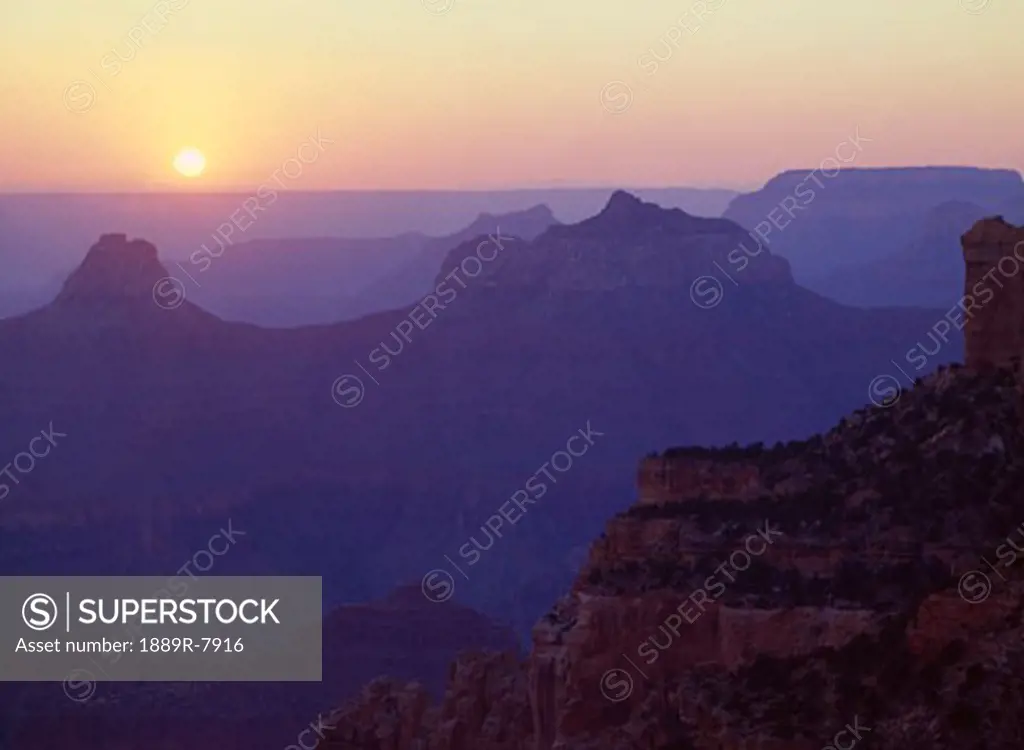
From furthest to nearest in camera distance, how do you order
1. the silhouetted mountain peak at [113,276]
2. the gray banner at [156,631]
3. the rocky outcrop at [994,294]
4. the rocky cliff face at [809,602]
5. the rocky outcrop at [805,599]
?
the silhouetted mountain peak at [113,276] → the gray banner at [156,631] → the rocky outcrop at [994,294] → the rocky outcrop at [805,599] → the rocky cliff face at [809,602]

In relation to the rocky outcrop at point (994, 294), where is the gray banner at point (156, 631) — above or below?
above

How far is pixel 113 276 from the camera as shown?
10688cm

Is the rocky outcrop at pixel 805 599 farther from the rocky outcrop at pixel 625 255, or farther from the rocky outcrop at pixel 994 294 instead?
the rocky outcrop at pixel 625 255

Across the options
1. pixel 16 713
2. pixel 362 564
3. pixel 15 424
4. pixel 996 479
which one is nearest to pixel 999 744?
pixel 996 479

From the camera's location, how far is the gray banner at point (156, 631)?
5862 centimetres

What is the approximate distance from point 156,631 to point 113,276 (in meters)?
47.8

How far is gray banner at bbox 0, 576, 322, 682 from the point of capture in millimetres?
58625

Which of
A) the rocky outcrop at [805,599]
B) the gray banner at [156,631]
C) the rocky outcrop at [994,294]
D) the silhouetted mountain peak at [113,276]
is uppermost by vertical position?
the silhouetted mountain peak at [113,276]

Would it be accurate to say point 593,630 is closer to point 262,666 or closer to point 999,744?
point 999,744

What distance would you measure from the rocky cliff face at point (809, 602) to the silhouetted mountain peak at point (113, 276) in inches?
2613

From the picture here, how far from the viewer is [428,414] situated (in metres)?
105

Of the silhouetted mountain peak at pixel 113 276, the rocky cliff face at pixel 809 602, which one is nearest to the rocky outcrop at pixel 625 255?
the silhouetted mountain peak at pixel 113 276

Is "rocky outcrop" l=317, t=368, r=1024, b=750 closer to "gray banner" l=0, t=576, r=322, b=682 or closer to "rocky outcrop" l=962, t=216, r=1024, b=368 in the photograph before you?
"rocky outcrop" l=962, t=216, r=1024, b=368

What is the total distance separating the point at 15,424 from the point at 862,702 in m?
75.9
